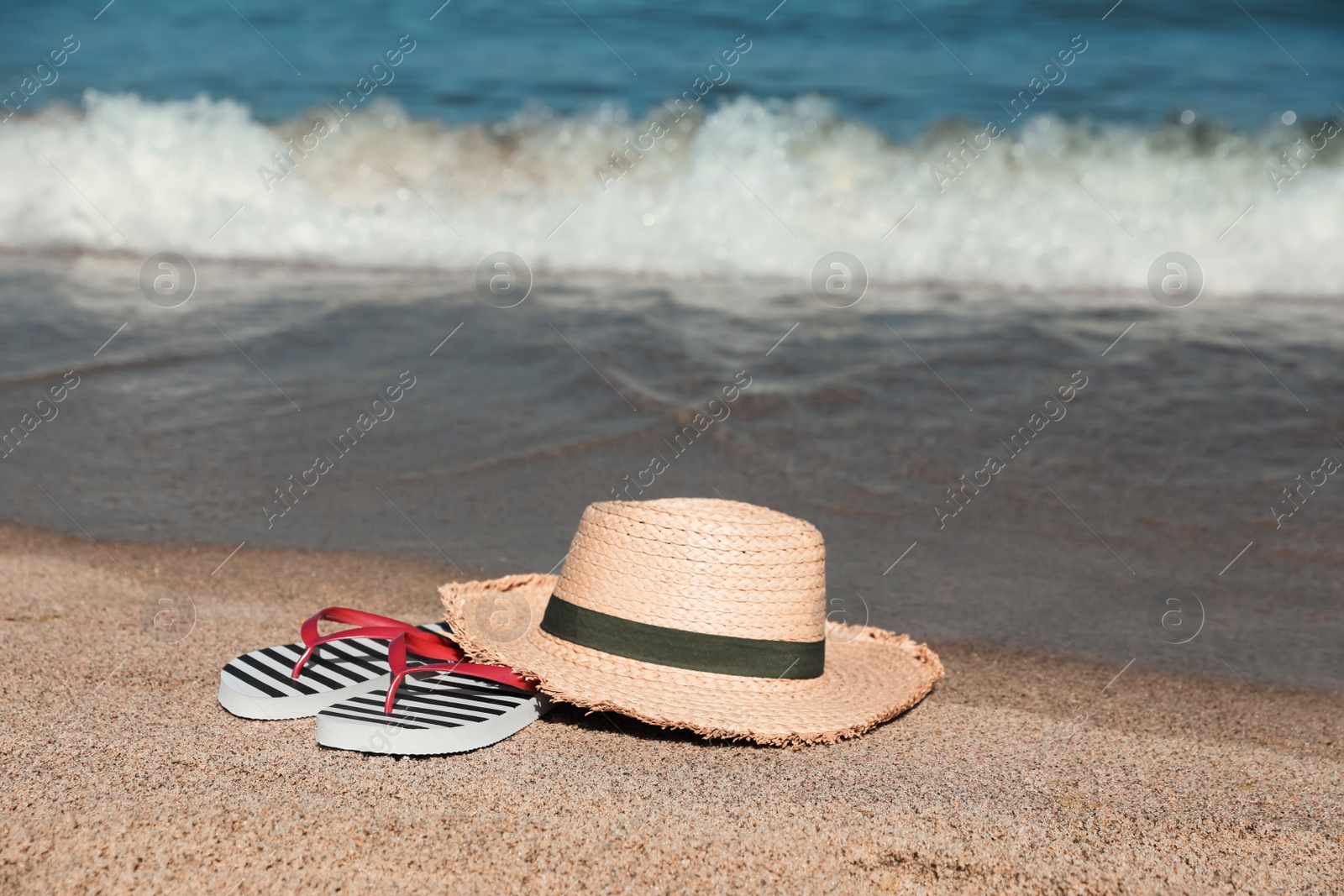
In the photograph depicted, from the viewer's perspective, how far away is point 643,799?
2135 millimetres

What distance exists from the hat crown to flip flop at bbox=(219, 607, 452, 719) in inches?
18.1

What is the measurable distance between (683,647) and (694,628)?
0.04 metres

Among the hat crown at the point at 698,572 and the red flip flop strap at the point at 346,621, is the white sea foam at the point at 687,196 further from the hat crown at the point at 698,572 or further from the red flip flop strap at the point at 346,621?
the hat crown at the point at 698,572

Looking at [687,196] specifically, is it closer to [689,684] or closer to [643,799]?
[689,684]

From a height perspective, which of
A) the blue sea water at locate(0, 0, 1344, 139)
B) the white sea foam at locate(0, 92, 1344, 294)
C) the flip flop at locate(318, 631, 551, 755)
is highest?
the blue sea water at locate(0, 0, 1344, 139)

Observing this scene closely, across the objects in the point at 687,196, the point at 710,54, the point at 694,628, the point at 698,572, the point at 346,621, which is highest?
the point at 710,54

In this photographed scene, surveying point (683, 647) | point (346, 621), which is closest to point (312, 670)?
point (346, 621)

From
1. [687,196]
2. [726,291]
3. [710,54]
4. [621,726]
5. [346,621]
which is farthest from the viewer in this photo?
[710,54]

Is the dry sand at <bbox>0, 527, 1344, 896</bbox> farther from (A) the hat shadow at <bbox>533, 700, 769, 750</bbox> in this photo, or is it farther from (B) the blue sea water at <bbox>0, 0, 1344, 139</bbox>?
(B) the blue sea water at <bbox>0, 0, 1344, 139</bbox>

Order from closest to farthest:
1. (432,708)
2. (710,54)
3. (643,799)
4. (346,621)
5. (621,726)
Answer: (643,799), (432,708), (621,726), (346,621), (710,54)

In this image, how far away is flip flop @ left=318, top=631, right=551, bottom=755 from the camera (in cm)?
221

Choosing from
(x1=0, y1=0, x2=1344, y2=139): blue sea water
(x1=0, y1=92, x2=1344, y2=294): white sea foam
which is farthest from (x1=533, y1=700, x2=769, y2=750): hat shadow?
(x1=0, y1=0, x2=1344, y2=139): blue sea water

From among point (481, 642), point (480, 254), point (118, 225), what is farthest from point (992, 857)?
point (118, 225)

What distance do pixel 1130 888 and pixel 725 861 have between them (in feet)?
2.25
